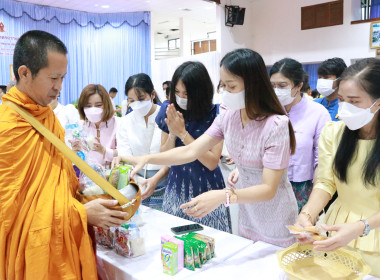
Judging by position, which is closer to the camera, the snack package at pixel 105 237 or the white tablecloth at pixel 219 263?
the white tablecloth at pixel 219 263

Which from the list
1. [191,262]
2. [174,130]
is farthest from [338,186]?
[174,130]

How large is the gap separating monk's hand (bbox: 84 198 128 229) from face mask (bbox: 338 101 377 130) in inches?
37.8

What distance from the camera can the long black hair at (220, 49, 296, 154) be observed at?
4.96 ft

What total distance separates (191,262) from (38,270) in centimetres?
55

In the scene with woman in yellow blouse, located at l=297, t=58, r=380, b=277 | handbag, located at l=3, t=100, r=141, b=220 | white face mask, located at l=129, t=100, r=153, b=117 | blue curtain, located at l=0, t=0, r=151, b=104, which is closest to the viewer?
handbag, located at l=3, t=100, r=141, b=220

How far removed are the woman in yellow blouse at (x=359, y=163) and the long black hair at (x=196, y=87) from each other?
789mm

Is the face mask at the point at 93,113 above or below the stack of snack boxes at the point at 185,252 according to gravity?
above

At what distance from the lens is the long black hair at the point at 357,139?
1361 mm

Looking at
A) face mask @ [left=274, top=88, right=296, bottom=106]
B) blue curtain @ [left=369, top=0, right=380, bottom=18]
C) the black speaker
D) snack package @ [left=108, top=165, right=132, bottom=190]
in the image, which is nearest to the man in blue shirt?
face mask @ [left=274, top=88, right=296, bottom=106]

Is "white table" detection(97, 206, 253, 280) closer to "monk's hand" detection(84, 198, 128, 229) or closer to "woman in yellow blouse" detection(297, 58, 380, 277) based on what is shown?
"monk's hand" detection(84, 198, 128, 229)

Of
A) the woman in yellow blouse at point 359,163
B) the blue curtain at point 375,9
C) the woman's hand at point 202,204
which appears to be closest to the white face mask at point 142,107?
the woman's hand at point 202,204

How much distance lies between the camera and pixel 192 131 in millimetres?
2064

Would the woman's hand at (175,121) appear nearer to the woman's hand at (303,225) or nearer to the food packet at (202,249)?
the food packet at (202,249)

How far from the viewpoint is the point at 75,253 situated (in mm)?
1280
